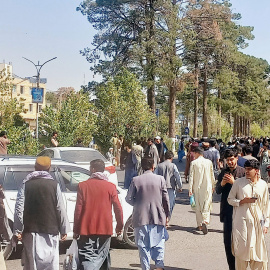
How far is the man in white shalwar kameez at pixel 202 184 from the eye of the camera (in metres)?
10.9

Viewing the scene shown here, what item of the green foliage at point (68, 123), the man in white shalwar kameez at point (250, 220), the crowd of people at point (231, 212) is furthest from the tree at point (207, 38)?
the man in white shalwar kameez at point (250, 220)

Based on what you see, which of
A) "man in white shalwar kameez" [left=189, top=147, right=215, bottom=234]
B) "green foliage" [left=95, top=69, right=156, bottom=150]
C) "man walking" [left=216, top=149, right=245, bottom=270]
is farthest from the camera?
"green foliage" [left=95, top=69, right=156, bottom=150]

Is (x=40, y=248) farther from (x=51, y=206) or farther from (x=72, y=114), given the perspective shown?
(x=72, y=114)

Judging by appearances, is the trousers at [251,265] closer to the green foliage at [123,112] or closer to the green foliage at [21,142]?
the green foliage at [21,142]

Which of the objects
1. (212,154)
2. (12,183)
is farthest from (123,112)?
(12,183)

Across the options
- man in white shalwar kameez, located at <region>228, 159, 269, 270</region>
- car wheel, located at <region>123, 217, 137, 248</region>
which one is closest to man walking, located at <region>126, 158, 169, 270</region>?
man in white shalwar kameez, located at <region>228, 159, 269, 270</region>

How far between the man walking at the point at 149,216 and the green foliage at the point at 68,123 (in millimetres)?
18955

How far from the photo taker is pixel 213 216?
13219mm

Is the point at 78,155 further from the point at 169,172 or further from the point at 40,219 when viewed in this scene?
the point at 40,219

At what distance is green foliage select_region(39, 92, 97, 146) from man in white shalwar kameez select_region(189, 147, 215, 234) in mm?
15584

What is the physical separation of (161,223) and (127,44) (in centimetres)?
3280

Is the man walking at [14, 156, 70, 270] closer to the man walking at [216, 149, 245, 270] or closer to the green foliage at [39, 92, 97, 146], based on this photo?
the man walking at [216, 149, 245, 270]

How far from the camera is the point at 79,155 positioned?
48.0 feet

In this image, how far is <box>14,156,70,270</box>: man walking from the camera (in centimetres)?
620
